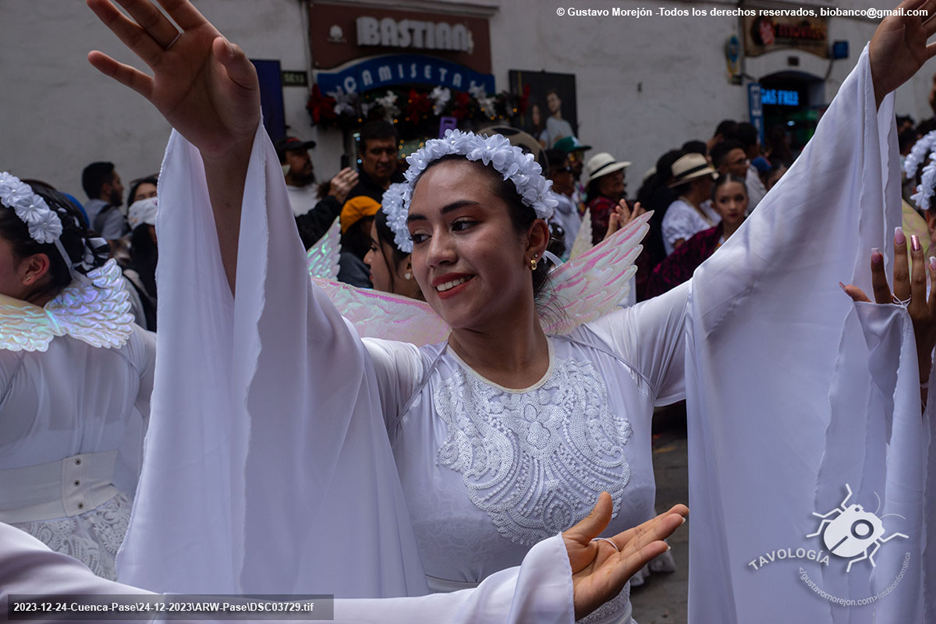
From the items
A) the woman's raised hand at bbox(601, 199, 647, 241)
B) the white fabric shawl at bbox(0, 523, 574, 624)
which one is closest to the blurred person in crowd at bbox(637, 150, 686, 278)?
the woman's raised hand at bbox(601, 199, 647, 241)

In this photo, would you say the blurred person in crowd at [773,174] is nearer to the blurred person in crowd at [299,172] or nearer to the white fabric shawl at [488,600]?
the blurred person in crowd at [299,172]

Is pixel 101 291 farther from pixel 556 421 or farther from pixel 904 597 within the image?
pixel 904 597

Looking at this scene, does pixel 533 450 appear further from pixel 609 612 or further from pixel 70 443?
pixel 70 443

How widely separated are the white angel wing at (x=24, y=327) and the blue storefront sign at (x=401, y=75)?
6.84 metres

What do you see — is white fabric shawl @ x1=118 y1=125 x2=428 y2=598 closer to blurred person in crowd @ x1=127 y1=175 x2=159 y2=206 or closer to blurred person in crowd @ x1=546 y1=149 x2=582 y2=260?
blurred person in crowd @ x1=127 y1=175 x2=159 y2=206

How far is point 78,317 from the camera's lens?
2850mm

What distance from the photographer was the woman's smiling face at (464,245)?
1847 mm

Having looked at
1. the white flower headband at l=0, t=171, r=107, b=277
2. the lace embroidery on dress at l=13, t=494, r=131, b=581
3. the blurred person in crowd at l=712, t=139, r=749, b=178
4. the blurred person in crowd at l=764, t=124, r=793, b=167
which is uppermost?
the blurred person in crowd at l=764, t=124, r=793, b=167

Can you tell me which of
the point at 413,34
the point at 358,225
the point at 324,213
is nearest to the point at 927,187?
the point at 358,225

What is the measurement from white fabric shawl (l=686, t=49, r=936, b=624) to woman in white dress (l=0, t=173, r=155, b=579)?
192 cm

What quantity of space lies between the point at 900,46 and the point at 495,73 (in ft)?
29.6

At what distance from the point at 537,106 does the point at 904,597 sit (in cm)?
949

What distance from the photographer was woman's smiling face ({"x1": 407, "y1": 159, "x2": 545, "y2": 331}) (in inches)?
72.7

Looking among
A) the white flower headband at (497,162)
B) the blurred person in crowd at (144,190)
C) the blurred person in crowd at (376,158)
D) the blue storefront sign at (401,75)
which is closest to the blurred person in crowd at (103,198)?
the blurred person in crowd at (144,190)
